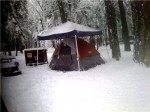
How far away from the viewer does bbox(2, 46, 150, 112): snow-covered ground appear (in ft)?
14.6

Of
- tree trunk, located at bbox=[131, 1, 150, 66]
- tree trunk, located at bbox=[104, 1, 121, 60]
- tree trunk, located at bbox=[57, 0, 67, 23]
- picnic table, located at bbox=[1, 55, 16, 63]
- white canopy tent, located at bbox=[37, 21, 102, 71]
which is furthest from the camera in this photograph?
tree trunk, located at bbox=[104, 1, 121, 60]

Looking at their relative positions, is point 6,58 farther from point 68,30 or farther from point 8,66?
point 68,30

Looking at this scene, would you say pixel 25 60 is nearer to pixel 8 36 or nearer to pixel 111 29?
pixel 8 36

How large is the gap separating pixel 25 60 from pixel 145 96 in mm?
2448

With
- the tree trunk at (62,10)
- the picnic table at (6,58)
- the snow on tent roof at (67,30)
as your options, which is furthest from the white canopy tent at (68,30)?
the picnic table at (6,58)

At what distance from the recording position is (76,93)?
5.21m

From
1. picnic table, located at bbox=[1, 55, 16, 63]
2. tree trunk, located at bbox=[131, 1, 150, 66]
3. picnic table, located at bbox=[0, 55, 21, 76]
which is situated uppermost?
tree trunk, located at bbox=[131, 1, 150, 66]

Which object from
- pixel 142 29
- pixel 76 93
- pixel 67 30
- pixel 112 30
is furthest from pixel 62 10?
pixel 112 30

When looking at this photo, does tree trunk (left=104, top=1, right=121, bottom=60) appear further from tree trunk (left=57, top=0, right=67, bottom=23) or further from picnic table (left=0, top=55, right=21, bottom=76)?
picnic table (left=0, top=55, right=21, bottom=76)

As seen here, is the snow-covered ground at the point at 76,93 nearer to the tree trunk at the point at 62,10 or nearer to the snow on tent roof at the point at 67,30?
the snow on tent roof at the point at 67,30

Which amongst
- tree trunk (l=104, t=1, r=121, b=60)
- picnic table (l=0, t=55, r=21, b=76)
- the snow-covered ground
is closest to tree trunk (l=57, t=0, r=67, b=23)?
the snow-covered ground

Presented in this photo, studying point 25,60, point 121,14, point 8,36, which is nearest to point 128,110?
point 25,60

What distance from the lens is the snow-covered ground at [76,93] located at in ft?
14.6

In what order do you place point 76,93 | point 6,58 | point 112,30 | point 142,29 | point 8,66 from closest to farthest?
point 6,58 → point 8,66 → point 76,93 → point 142,29 → point 112,30
